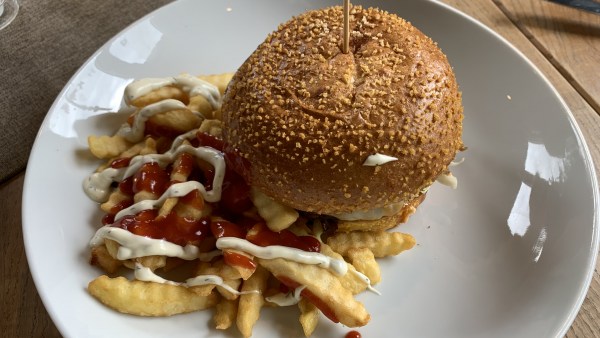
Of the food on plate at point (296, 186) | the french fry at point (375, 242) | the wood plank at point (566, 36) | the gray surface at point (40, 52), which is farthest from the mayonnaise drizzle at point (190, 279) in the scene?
the wood plank at point (566, 36)

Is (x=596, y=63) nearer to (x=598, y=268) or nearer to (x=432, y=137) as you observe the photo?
(x=598, y=268)

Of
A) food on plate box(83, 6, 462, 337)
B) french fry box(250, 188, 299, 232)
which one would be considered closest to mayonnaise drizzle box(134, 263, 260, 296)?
food on plate box(83, 6, 462, 337)

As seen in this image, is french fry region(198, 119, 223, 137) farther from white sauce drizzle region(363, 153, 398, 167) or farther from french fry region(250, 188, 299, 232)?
white sauce drizzle region(363, 153, 398, 167)

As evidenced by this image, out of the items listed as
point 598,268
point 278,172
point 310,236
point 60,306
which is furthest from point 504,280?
point 60,306

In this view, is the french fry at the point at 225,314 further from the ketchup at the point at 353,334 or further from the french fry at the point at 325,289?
the ketchup at the point at 353,334

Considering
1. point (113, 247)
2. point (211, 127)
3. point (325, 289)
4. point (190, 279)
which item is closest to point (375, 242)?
point (325, 289)

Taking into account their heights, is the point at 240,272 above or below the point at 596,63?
below

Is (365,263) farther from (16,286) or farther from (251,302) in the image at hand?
(16,286)
